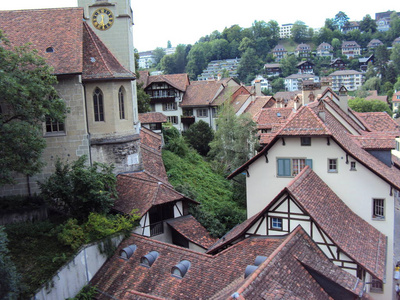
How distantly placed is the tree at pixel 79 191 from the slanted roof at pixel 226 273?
2.67 meters

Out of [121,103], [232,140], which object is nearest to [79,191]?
[121,103]

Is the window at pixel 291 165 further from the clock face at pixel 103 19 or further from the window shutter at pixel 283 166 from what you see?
the clock face at pixel 103 19

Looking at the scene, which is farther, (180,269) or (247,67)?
(247,67)

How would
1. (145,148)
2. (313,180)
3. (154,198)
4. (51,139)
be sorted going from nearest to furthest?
(313,180), (154,198), (51,139), (145,148)

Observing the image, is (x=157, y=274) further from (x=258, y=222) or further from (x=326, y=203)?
(x=326, y=203)

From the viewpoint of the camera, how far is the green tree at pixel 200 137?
180ft

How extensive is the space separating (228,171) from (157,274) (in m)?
26.2

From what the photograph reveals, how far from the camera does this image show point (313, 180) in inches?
881

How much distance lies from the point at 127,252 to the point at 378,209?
43.3 feet

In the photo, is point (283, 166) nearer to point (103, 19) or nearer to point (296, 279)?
point (296, 279)

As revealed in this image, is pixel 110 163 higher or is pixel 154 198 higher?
pixel 110 163

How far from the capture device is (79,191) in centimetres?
2325

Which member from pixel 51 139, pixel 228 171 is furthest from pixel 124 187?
pixel 228 171

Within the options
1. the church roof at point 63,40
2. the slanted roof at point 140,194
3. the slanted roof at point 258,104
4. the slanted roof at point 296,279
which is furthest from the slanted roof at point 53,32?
the slanted roof at point 258,104
